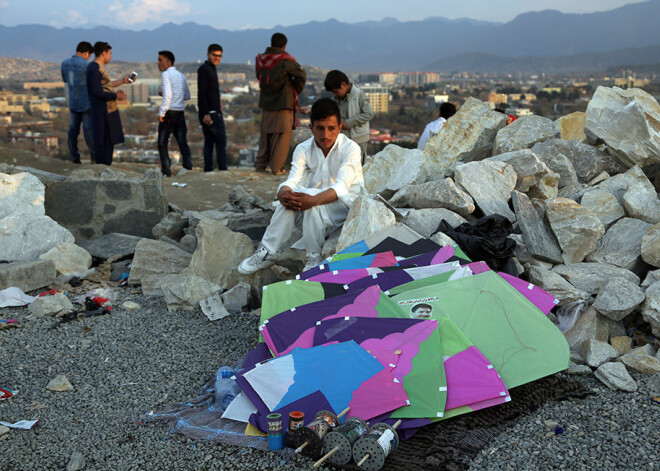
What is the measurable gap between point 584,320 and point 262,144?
715cm

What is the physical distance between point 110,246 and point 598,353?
5.00 meters

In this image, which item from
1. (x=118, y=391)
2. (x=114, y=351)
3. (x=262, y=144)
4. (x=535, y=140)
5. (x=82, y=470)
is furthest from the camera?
(x=262, y=144)

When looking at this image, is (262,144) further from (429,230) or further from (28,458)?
(28,458)


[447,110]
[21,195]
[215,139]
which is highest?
[447,110]

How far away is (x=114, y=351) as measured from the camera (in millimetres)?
4453

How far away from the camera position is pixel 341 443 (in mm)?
2889

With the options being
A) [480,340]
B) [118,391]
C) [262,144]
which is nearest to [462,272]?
[480,340]

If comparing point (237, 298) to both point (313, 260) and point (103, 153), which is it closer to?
point (313, 260)

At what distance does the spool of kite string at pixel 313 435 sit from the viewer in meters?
2.94

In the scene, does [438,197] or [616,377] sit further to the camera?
[438,197]

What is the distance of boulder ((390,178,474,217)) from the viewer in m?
5.51

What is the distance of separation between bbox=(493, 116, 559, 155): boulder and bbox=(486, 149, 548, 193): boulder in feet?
2.52

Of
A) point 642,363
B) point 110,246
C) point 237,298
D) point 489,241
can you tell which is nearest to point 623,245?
point 489,241

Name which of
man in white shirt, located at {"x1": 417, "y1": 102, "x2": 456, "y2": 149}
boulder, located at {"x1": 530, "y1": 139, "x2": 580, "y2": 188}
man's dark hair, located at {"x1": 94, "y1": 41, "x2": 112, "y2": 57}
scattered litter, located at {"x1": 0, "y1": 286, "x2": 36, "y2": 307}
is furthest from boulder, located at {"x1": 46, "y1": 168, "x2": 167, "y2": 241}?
boulder, located at {"x1": 530, "y1": 139, "x2": 580, "y2": 188}
